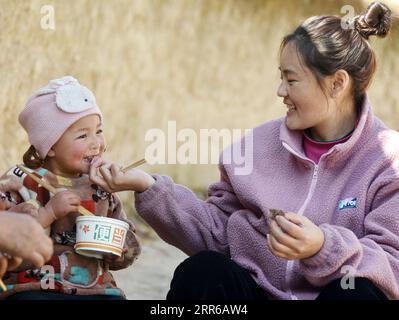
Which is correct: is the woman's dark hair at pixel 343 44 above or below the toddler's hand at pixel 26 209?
above

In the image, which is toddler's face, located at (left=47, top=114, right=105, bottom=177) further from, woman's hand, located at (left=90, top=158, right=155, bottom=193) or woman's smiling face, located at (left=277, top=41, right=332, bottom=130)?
woman's smiling face, located at (left=277, top=41, right=332, bottom=130)

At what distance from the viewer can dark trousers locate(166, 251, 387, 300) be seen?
126 inches

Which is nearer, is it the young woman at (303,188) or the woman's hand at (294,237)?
the woman's hand at (294,237)

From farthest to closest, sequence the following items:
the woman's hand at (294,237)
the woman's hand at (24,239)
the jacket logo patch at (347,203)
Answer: the jacket logo patch at (347,203)
the woman's hand at (294,237)
the woman's hand at (24,239)

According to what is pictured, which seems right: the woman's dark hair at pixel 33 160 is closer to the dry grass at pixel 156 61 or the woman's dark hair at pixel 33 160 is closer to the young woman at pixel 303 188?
the young woman at pixel 303 188

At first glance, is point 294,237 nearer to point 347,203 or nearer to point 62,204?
point 347,203

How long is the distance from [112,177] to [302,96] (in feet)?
2.32

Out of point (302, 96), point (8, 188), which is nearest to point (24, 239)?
point (8, 188)

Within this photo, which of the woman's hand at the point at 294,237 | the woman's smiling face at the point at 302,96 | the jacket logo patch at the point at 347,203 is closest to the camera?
the woman's hand at the point at 294,237

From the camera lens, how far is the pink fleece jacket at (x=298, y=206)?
3260mm

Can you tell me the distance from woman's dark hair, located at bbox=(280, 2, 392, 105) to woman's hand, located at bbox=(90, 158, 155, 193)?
2.33 feet

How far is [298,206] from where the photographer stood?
3.54m

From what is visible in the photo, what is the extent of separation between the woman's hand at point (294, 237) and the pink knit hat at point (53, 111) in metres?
0.77

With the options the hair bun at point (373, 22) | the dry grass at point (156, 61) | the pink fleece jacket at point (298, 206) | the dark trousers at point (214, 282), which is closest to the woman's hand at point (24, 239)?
the dark trousers at point (214, 282)
